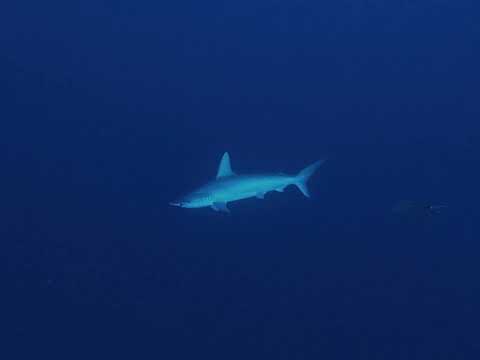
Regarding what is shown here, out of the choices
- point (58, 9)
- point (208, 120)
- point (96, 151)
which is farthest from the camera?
point (58, 9)

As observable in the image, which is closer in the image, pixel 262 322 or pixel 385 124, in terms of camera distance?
pixel 262 322

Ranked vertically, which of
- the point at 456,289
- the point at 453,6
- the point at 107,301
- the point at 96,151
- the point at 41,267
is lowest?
the point at 456,289

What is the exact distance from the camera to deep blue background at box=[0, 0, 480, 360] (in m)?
11.0

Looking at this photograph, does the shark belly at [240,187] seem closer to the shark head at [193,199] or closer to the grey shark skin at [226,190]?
the grey shark skin at [226,190]

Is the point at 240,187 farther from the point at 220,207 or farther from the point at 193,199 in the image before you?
the point at 193,199

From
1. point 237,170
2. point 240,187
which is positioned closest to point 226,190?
point 240,187

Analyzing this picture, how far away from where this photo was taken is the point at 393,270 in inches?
489

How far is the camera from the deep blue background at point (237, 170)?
10953 mm

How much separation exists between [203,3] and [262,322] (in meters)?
16.1

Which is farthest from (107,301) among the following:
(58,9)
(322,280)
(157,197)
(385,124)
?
(58,9)

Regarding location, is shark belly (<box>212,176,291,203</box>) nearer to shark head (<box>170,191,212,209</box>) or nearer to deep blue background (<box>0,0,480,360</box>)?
shark head (<box>170,191,212,209</box>)

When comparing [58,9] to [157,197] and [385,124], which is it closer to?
[157,197]

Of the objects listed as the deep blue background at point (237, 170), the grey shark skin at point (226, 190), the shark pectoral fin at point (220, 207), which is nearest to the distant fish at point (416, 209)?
the grey shark skin at point (226, 190)

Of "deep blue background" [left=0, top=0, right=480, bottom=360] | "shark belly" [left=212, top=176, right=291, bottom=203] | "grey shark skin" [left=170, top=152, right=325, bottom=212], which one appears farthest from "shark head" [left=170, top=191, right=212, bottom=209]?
"deep blue background" [left=0, top=0, right=480, bottom=360]
